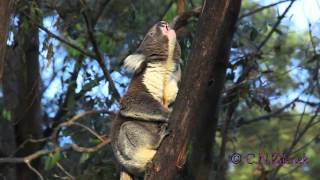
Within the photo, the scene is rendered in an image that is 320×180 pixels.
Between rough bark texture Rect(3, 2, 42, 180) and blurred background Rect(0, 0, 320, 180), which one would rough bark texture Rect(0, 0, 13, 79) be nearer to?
blurred background Rect(0, 0, 320, 180)

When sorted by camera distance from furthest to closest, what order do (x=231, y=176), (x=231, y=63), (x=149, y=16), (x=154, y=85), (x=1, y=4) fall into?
(x=231, y=176), (x=149, y=16), (x=231, y=63), (x=154, y=85), (x=1, y=4)

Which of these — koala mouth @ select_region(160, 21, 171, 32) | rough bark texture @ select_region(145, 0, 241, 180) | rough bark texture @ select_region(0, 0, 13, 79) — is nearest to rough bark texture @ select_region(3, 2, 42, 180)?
koala mouth @ select_region(160, 21, 171, 32)

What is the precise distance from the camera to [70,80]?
22.2ft

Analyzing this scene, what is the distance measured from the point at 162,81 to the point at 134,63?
255 mm

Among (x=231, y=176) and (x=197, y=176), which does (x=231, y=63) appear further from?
(x=231, y=176)

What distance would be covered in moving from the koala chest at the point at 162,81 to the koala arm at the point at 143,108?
3.7 inches

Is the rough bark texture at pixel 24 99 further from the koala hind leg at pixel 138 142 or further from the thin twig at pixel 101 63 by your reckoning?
the koala hind leg at pixel 138 142

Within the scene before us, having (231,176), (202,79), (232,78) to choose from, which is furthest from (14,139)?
(231,176)

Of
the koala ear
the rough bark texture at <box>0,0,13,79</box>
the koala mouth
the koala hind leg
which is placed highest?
the koala mouth

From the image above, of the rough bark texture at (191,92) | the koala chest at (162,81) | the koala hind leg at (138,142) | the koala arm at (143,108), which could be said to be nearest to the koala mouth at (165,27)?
the koala chest at (162,81)

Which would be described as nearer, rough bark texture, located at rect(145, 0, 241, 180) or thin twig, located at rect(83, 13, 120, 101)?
rough bark texture, located at rect(145, 0, 241, 180)

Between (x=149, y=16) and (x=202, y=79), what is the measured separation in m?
5.78

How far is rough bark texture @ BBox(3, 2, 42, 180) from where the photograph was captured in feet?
23.4

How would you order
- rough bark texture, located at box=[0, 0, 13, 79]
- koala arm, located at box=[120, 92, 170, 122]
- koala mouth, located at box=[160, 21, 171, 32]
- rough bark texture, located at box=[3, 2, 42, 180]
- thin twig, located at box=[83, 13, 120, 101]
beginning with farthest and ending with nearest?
rough bark texture, located at box=[3, 2, 42, 180] → thin twig, located at box=[83, 13, 120, 101] → koala mouth, located at box=[160, 21, 171, 32] → koala arm, located at box=[120, 92, 170, 122] → rough bark texture, located at box=[0, 0, 13, 79]
